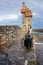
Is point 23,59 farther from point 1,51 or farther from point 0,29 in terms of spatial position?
point 0,29

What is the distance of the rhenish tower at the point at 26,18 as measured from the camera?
4.49m

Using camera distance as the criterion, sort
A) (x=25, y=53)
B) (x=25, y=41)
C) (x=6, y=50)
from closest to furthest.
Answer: (x=25, y=53)
(x=6, y=50)
(x=25, y=41)

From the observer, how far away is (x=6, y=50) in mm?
3805

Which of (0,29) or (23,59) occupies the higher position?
(0,29)

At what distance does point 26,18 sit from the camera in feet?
15.2

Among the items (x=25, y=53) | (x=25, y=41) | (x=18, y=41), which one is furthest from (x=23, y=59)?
(x=18, y=41)

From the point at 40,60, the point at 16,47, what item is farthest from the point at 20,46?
the point at 40,60

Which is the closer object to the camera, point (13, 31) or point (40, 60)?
point (40, 60)

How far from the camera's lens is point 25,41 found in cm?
408

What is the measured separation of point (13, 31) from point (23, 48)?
105 cm

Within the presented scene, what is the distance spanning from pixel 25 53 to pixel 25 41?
571 millimetres

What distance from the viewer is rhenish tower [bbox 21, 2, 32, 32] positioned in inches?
177

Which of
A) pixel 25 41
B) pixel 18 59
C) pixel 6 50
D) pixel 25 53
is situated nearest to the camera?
pixel 18 59

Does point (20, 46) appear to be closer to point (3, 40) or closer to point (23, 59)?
point (3, 40)
